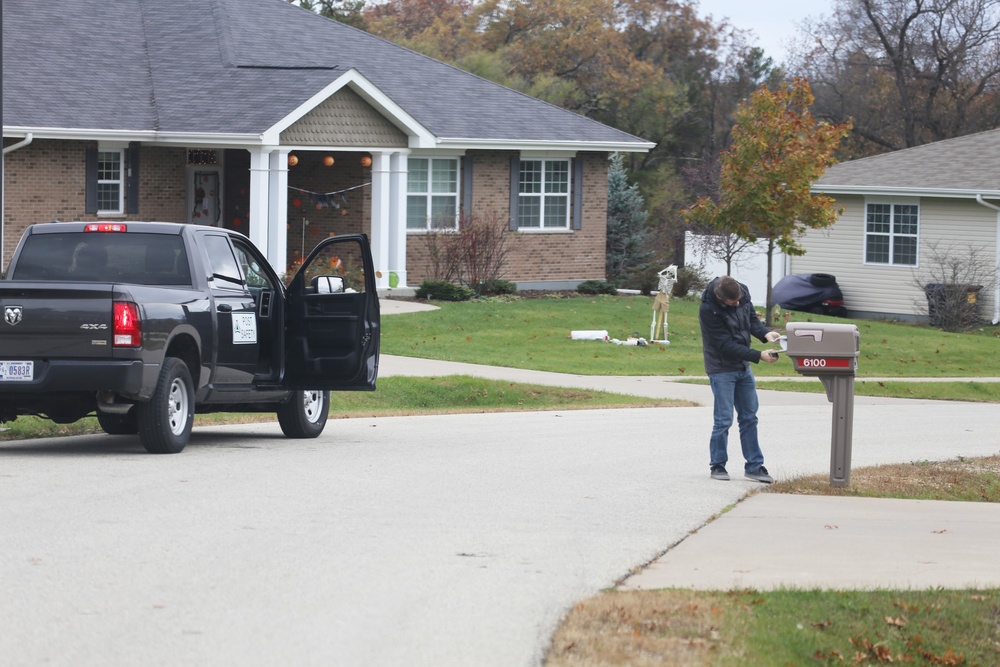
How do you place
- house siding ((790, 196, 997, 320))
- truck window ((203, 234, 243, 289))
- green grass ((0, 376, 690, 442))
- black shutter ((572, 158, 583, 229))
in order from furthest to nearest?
1. black shutter ((572, 158, 583, 229))
2. house siding ((790, 196, 997, 320))
3. green grass ((0, 376, 690, 442))
4. truck window ((203, 234, 243, 289))

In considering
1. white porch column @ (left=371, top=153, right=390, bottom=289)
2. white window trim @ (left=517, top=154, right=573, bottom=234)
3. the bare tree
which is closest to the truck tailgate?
white porch column @ (left=371, top=153, right=390, bottom=289)

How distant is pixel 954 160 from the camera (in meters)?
36.8

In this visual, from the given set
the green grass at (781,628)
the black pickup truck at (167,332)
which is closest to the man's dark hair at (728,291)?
the black pickup truck at (167,332)

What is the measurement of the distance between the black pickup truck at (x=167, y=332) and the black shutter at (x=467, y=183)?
63.0 feet

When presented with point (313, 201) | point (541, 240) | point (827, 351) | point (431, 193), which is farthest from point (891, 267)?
point (827, 351)

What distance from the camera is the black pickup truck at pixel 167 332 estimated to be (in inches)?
441

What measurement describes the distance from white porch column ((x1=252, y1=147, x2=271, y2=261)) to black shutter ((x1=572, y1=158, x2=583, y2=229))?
28.3 ft

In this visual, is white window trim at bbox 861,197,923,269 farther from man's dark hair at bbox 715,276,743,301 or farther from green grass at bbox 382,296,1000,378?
man's dark hair at bbox 715,276,743,301

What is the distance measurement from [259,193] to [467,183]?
224 inches

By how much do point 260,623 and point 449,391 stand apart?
1283 centimetres

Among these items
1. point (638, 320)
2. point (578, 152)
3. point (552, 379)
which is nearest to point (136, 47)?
point (578, 152)

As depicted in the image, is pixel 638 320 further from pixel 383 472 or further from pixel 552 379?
pixel 383 472

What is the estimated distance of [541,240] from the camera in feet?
114

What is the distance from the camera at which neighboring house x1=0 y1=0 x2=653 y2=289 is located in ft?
94.4
